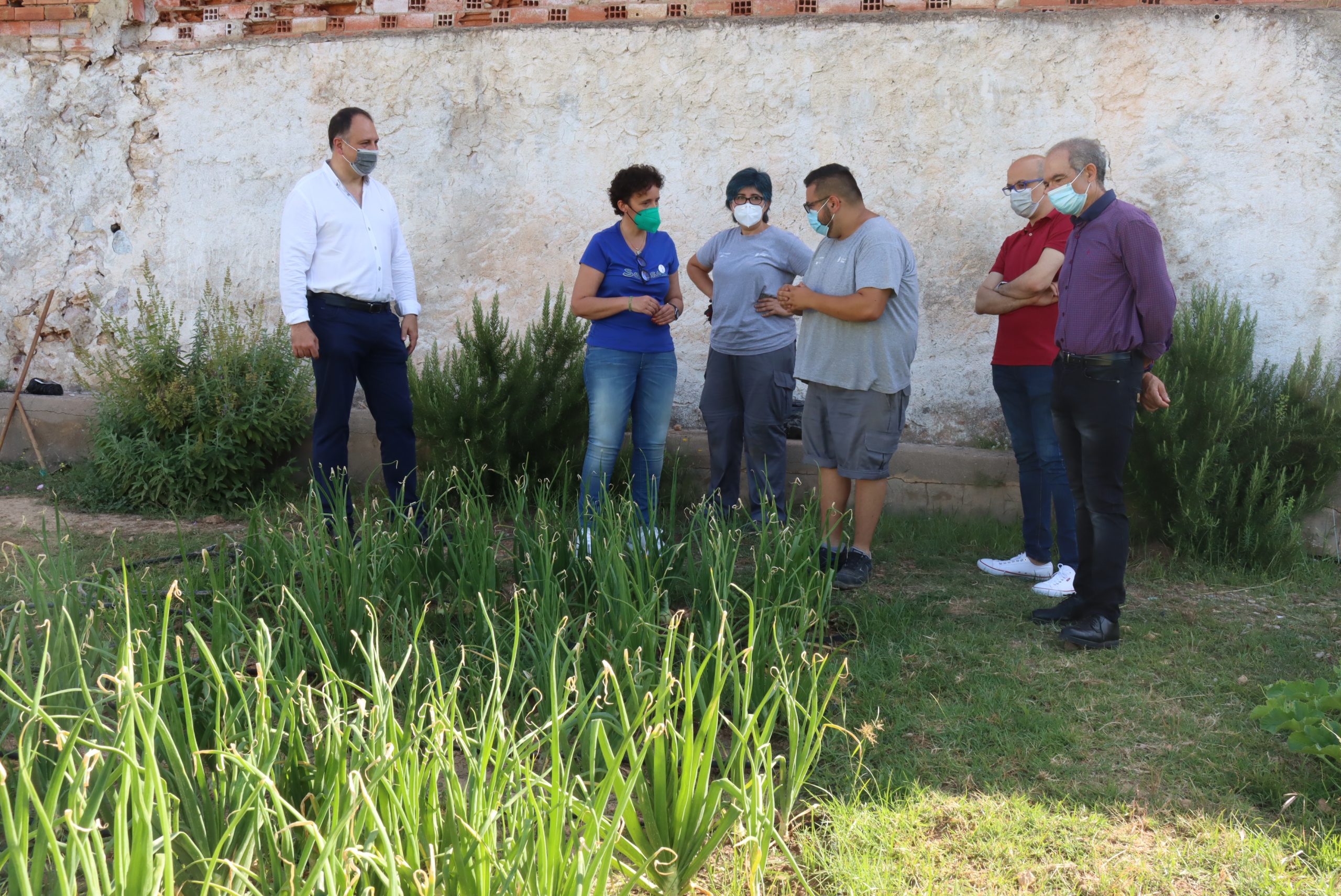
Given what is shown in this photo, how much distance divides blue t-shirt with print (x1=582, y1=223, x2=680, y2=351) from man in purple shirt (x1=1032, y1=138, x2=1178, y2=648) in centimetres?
157

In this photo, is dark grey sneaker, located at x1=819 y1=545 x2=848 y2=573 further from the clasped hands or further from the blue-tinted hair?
the blue-tinted hair

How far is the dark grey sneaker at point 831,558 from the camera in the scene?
3.78m

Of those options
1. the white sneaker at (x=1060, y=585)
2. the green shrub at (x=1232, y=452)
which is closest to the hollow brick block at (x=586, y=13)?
the green shrub at (x=1232, y=452)

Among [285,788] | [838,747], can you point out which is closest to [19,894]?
[285,788]

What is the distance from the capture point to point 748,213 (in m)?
4.63

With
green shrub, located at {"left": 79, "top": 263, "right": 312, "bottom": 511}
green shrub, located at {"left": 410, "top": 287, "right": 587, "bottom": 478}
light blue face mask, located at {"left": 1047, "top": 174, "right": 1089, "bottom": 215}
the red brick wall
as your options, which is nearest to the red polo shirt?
light blue face mask, located at {"left": 1047, "top": 174, "right": 1089, "bottom": 215}

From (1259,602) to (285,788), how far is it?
3.62m

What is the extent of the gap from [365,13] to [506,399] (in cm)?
273

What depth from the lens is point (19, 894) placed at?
1384 mm

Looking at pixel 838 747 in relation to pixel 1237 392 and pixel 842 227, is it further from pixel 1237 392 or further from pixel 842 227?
pixel 1237 392

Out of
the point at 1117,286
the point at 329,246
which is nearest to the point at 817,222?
the point at 1117,286

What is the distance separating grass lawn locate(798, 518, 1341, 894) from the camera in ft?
7.47

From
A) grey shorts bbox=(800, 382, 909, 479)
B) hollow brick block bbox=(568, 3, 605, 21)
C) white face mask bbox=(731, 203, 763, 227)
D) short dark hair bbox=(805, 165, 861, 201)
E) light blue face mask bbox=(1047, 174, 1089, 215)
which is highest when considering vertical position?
hollow brick block bbox=(568, 3, 605, 21)

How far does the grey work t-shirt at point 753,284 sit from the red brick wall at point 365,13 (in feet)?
6.05
